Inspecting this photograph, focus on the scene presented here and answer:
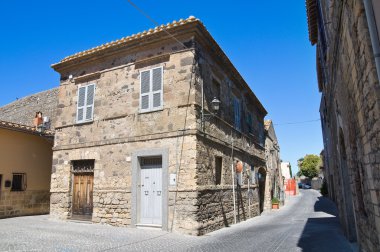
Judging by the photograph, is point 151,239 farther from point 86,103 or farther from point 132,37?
point 132,37

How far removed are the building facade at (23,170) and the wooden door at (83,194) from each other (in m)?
3.56

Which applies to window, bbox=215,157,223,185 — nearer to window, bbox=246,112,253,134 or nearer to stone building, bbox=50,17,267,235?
stone building, bbox=50,17,267,235

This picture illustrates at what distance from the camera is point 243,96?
1509 centimetres

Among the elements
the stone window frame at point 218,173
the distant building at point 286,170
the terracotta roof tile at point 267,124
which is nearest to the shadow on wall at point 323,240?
the stone window frame at point 218,173

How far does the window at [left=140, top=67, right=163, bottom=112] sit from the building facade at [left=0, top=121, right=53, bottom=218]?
656cm

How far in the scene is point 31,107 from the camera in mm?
18766

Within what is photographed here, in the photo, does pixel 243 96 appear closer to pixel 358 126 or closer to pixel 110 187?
pixel 110 187

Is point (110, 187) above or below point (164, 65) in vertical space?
below

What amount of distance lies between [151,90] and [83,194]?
4831 mm

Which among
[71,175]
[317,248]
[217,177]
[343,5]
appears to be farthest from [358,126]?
[71,175]

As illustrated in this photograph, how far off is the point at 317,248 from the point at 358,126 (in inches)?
157

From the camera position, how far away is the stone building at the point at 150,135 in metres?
9.13

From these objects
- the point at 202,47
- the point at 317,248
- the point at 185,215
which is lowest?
the point at 317,248

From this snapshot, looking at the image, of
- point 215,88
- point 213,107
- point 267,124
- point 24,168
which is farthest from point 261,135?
point 24,168
